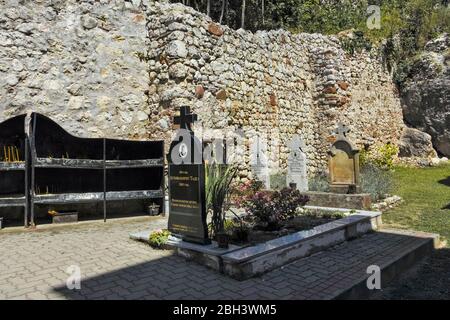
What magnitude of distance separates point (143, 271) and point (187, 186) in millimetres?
1220

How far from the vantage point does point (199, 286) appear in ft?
12.0

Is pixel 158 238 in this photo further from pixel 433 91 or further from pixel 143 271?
pixel 433 91

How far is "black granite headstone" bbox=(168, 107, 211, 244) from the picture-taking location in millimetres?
4625

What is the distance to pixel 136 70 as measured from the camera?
8664mm

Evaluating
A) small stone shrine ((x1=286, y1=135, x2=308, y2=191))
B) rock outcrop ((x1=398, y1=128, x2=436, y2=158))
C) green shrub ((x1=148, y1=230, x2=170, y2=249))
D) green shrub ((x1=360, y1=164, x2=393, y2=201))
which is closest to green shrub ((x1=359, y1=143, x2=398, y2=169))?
rock outcrop ((x1=398, y1=128, x2=436, y2=158))

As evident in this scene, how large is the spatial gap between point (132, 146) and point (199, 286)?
4.96m

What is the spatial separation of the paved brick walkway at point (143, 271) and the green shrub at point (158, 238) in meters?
0.10

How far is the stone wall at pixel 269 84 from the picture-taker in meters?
8.43

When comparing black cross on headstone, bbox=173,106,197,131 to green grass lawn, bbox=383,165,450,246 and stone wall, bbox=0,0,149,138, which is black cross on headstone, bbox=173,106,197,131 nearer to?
stone wall, bbox=0,0,149,138

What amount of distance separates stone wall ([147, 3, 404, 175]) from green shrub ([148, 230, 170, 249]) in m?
3.56

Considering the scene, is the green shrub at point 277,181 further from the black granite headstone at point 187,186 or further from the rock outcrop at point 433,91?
the rock outcrop at point 433,91

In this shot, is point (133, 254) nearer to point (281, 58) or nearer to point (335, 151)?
point (335, 151)

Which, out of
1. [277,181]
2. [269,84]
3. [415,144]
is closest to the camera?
[277,181]

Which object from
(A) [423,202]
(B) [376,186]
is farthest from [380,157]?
(B) [376,186]
